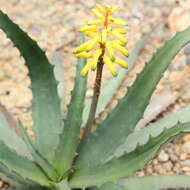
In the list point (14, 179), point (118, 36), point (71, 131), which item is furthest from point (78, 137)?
point (118, 36)

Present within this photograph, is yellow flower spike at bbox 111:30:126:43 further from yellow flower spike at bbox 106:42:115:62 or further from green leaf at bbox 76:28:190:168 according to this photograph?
green leaf at bbox 76:28:190:168

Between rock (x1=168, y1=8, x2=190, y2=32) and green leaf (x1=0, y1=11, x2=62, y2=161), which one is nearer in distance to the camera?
green leaf (x1=0, y1=11, x2=62, y2=161)

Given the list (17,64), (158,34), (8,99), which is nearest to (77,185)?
(8,99)

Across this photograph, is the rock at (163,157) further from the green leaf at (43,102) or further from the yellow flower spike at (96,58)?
the yellow flower spike at (96,58)

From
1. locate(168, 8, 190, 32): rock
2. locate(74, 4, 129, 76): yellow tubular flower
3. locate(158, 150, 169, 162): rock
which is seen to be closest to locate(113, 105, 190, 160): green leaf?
locate(158, 150, 169, 162): rock

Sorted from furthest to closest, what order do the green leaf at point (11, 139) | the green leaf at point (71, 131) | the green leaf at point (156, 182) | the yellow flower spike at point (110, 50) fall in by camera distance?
the green leaf at point (11, 139)
the green leaf at point (156, 182)
the green leaf at point (71, 131)
the yellow flower spike at point (110, 50)

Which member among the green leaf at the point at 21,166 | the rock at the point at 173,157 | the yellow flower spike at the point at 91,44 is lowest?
the rock at the point at 173,157

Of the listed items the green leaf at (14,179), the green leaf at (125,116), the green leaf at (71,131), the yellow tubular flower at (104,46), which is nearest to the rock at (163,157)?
the green leaf at (125,116)
